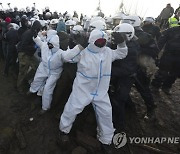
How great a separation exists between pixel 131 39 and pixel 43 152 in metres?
2.90

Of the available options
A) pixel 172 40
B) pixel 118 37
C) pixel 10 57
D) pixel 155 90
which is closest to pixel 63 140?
pixel 118 37

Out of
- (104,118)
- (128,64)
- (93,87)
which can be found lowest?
(104,118)

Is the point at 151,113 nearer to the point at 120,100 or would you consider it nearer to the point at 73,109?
the point at 120,100

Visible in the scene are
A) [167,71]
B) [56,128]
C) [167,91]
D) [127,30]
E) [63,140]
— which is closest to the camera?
[63,140]

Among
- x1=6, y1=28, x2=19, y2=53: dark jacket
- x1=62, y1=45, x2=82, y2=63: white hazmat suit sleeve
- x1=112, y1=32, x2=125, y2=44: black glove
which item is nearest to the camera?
x1=62, y1=45, x2=82, y2=63: white hazmat suit sleeve

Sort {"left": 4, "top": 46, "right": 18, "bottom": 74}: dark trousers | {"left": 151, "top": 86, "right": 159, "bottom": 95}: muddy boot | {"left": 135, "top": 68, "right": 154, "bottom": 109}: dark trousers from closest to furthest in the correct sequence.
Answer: {"left": 135, "top": 68, "right": 154, "bottom": 109}: dark trousers → {"left": 151, "top": 86, "right": 159, "bottom": 95}: muddy boot → {"left": 4, "top": 46, "right": 18, "bottom": 74}: dark trousers

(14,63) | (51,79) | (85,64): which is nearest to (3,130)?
(51,79)

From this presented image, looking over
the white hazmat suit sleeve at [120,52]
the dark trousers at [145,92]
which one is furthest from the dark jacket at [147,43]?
the white hazmat suit sleeve at [120,52]

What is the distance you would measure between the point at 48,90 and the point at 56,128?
87 centimetres

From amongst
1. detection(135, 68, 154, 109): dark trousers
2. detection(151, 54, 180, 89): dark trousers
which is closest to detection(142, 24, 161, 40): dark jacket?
detection(151, 54, 180, 89): dark trousers

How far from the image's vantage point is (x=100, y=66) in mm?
4086

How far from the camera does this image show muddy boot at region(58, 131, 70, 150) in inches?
169

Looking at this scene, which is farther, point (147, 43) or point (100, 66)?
point (147, 43)

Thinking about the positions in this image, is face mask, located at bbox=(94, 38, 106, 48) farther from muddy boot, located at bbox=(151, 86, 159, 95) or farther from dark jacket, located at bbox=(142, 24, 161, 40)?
muddy boot, located at bbox=(151, 86, 159, 95)
